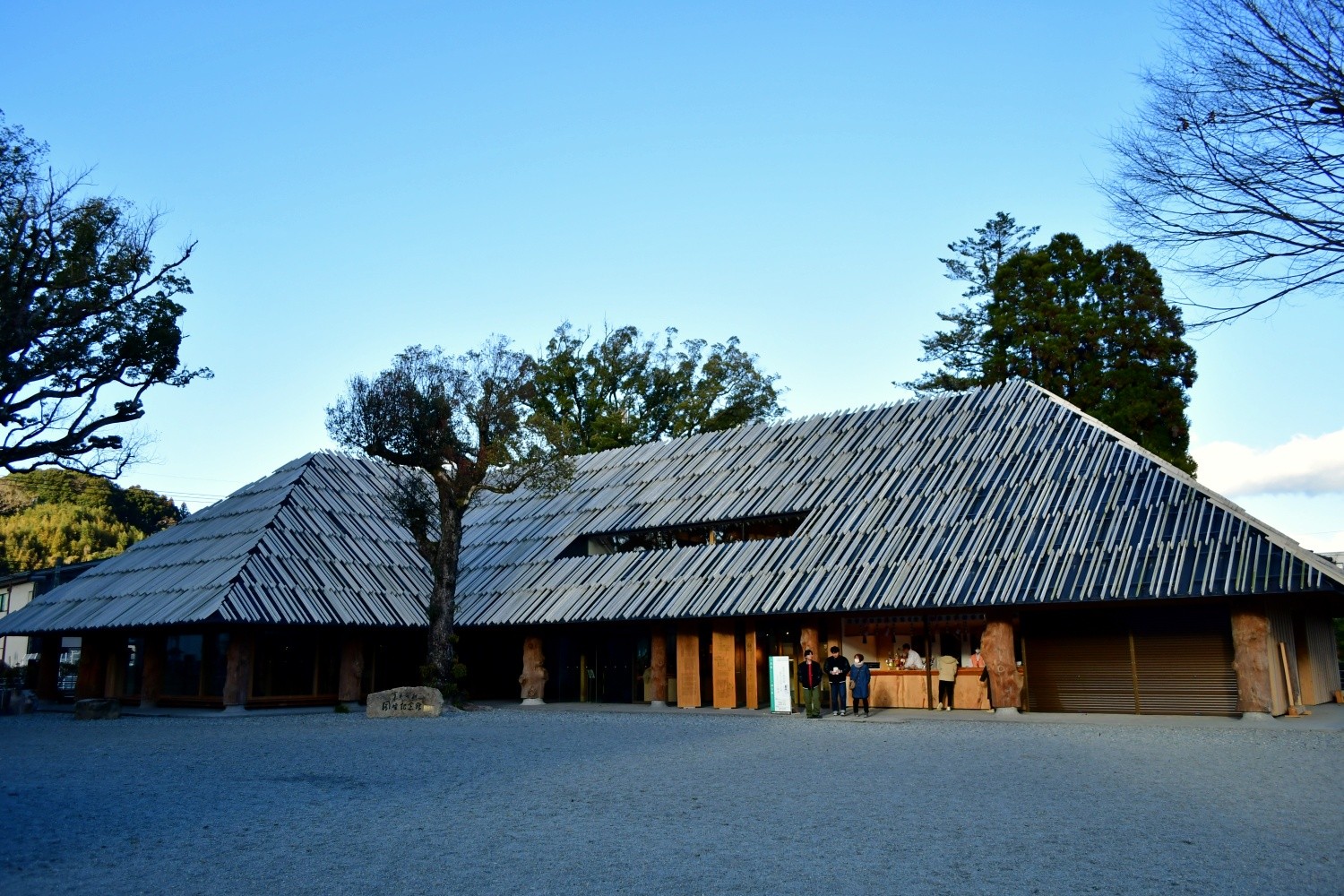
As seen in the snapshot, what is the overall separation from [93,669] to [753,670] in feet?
69.8

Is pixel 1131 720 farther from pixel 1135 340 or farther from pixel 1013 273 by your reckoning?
pixel 1013 273

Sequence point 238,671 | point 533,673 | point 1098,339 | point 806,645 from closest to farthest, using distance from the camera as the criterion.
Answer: point 806,645 < point 238,671 < point 533,673 < point 1098,339

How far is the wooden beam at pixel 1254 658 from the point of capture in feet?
70.1

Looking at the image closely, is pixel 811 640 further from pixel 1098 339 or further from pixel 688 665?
pixel 1098 339

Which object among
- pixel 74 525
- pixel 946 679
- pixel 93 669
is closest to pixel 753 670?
pixel 946 679

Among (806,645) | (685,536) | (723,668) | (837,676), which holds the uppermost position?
(685,536)

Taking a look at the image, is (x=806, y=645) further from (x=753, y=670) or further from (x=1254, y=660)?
(x=1254, y=660)

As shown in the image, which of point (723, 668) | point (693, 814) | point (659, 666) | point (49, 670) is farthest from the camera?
point (49, 670)

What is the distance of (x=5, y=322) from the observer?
22938 mm

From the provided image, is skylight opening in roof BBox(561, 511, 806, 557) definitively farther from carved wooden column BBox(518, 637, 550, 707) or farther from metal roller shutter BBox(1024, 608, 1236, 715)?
metal roller shutter BBox(1024, 608, 1236, 715)

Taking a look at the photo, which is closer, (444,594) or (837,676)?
(837,676)

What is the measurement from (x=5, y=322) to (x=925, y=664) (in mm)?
22579

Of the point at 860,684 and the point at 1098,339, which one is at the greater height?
the point at 1098,339

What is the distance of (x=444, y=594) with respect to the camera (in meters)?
30.4
